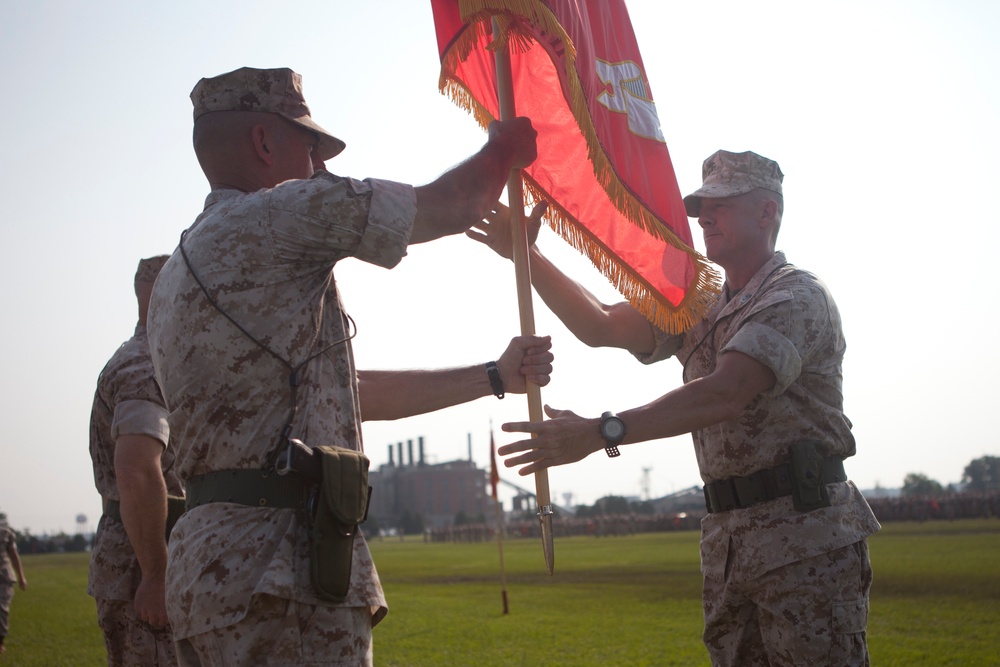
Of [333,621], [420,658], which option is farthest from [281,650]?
[420,658]

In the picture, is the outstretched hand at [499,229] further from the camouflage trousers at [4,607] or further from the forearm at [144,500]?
the camouflage trousers at [4,607]

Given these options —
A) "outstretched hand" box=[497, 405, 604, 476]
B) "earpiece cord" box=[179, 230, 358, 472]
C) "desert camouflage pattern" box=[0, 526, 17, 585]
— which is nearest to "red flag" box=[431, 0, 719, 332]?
"outstretched hand" box=[497, 405, 604, 476]

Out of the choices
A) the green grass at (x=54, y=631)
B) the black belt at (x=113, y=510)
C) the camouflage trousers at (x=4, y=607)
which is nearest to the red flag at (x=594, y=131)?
the black belt at (x=113, y=510)

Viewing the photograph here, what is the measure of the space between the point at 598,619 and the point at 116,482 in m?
10.3

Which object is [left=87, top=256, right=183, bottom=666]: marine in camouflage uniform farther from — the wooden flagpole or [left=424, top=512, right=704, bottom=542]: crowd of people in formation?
[left=424, top=512, right=704, bottom=542]: crowd of people in formation

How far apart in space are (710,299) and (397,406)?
1.59 meters

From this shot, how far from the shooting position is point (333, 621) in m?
2.43

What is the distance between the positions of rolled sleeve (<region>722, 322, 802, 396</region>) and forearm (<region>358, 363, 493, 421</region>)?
3.55 feet

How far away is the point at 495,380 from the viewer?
3633mm

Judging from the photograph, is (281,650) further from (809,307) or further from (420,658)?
(420,658)

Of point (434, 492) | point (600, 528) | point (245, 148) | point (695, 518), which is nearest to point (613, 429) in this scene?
point (245, 148)

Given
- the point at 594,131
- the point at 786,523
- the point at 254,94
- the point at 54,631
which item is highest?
the point at 594,131

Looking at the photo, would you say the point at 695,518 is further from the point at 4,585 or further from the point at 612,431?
the point at 612,431

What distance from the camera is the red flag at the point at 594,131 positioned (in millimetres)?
3816
